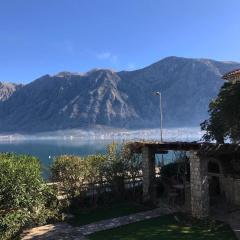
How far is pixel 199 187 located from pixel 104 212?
19.6ft

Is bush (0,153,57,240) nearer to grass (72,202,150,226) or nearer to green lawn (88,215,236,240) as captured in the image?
green lawn (88,215,236,240)

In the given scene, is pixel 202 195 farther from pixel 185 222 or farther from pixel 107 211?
pixel 107 211

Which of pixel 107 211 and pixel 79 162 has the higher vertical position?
pixel 79 162

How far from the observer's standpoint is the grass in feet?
72.9

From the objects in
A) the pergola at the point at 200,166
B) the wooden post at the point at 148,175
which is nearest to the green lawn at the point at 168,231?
the pergola at the point at 200,166

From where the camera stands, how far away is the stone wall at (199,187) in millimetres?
20844

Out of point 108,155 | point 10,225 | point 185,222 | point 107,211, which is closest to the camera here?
point 10,225

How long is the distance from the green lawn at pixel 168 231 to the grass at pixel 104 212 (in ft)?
8.30

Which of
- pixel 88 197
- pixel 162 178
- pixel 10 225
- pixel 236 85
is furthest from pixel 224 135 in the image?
pixel 10 225

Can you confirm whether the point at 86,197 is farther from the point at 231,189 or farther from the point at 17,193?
the point at 231,189

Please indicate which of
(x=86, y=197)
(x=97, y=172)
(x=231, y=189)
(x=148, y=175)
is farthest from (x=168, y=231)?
(x=97, y=172)

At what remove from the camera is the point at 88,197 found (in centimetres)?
2545

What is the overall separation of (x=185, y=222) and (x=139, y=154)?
8.22 m

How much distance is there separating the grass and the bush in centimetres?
353
